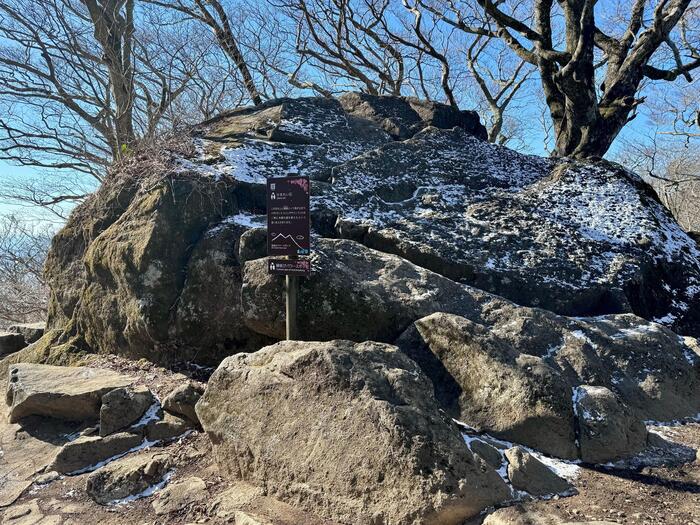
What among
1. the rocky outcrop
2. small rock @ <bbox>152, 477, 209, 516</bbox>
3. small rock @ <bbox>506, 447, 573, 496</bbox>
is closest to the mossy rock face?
the rocky outcrop

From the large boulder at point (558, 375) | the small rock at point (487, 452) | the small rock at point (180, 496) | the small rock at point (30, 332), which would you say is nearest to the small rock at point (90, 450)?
the small rock at point (180, 496)

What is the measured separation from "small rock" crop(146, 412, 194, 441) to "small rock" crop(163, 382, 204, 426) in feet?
0.25

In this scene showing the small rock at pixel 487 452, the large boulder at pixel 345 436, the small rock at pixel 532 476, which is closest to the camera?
the large boulder at pixel 345 436

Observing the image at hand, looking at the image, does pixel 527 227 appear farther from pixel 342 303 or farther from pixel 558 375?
pixel 342 303

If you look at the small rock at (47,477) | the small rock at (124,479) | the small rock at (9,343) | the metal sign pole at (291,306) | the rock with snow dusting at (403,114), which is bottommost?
the small rock at (47,477)

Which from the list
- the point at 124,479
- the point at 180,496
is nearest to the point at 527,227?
the point at 180,496

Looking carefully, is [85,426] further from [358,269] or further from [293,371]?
[358,269]

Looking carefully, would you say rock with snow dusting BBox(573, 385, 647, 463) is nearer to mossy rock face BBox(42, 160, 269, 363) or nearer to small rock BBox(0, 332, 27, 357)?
mossy rock face BBox(42, 160, 269, 363)

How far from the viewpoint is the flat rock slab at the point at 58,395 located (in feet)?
15.1

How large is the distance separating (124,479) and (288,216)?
2.62 metres

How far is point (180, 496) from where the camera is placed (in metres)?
3.39

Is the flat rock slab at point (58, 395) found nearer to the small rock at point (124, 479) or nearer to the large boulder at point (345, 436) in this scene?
the small rock at point (124, 479)

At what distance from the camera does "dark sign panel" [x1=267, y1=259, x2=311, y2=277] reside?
4.39 metres

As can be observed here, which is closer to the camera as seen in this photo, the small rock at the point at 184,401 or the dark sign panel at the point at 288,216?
the small rock at the point at 184,401
